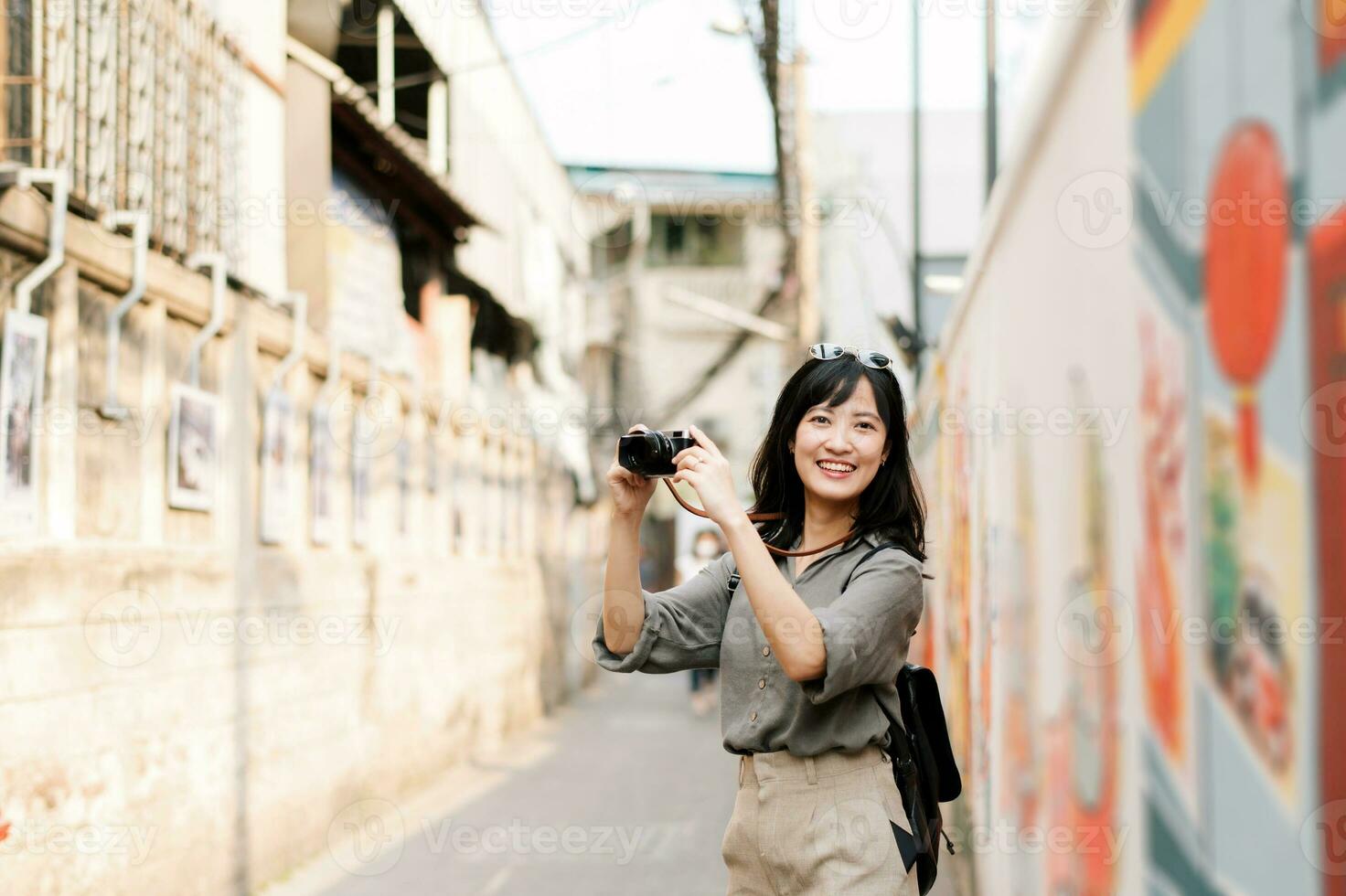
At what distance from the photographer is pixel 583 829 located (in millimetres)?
9250

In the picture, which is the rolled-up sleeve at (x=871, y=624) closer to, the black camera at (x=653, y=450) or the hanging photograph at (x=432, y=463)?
the black camera at (x=653, y=450)

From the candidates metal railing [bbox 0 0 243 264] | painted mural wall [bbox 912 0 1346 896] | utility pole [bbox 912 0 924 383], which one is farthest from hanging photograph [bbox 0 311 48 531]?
utility pole [bbox 912 0 924 383]

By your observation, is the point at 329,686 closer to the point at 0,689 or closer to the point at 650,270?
the point at 0,689

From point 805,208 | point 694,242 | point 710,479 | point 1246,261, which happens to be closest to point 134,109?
point 710,479

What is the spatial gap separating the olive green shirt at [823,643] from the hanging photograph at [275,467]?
540 centimetres

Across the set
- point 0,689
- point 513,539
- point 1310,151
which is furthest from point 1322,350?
point 513,539

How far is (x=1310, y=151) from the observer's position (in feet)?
4.94

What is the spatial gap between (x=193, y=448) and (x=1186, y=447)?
18.6ft

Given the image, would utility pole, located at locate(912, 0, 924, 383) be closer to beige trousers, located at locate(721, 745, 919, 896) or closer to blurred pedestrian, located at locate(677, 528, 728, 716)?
blurred pedestrian, located at locate(677, 528, 728, 716)

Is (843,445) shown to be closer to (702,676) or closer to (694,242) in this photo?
(702,676)

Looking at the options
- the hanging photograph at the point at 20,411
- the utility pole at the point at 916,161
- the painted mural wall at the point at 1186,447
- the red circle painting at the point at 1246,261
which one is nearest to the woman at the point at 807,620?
the painted mural wall at the point at 1186,447

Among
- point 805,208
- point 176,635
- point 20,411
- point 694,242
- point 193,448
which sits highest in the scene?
point 694,242

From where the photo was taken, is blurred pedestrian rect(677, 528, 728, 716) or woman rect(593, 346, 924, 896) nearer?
woman rect(593, 346, 924, 896)

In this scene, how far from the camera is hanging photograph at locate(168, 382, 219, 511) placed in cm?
666
